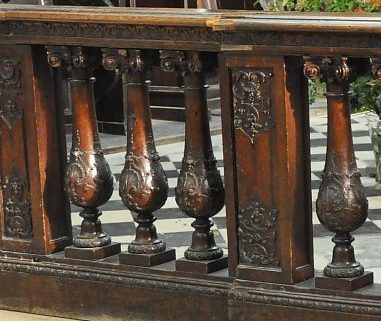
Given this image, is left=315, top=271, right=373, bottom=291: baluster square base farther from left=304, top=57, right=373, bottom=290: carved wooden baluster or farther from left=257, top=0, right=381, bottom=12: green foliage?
left=257, top=0, right=381, bottom=12: green foliage

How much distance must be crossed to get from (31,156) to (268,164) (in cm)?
86

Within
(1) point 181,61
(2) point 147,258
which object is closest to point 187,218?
(2) point 147,258

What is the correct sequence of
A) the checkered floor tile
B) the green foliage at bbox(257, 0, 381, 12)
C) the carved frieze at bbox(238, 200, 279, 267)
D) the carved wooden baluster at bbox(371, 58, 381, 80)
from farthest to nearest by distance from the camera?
the green foliage at bbox(257, 0, 381, 12), the checkered floor tile, the carved frieze at bbox(238, 200, 279, 267), the carved wooden baluster at bbox(371, 58, 381, 80)

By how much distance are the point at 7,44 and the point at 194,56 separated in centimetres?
67

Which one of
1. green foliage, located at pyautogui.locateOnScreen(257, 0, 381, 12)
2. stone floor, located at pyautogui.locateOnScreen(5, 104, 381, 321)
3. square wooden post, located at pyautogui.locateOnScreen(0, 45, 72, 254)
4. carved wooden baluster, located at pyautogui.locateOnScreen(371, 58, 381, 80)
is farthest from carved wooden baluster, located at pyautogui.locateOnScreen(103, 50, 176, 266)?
green foliage, located at pyautogui.locateOnScreen(257, 0, 381, 12)

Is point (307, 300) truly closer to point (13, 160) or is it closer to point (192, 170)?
point (192, 170)

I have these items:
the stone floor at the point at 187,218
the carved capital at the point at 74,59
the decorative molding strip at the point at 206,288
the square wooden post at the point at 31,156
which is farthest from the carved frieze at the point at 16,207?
the carved capital at the point at 74,59

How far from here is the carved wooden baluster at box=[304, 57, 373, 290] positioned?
11.8 ft

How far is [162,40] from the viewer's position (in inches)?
150

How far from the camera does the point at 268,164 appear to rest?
368 centimetres

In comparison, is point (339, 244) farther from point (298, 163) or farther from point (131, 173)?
point (131, 173)

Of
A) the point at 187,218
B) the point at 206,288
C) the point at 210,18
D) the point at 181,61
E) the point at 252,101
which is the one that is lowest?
the point at 187,218

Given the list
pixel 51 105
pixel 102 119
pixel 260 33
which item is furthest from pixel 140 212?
pixel 102 119

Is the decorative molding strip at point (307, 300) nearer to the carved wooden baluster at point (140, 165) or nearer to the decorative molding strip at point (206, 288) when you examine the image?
the decorative molding strip at point (206, 288)
